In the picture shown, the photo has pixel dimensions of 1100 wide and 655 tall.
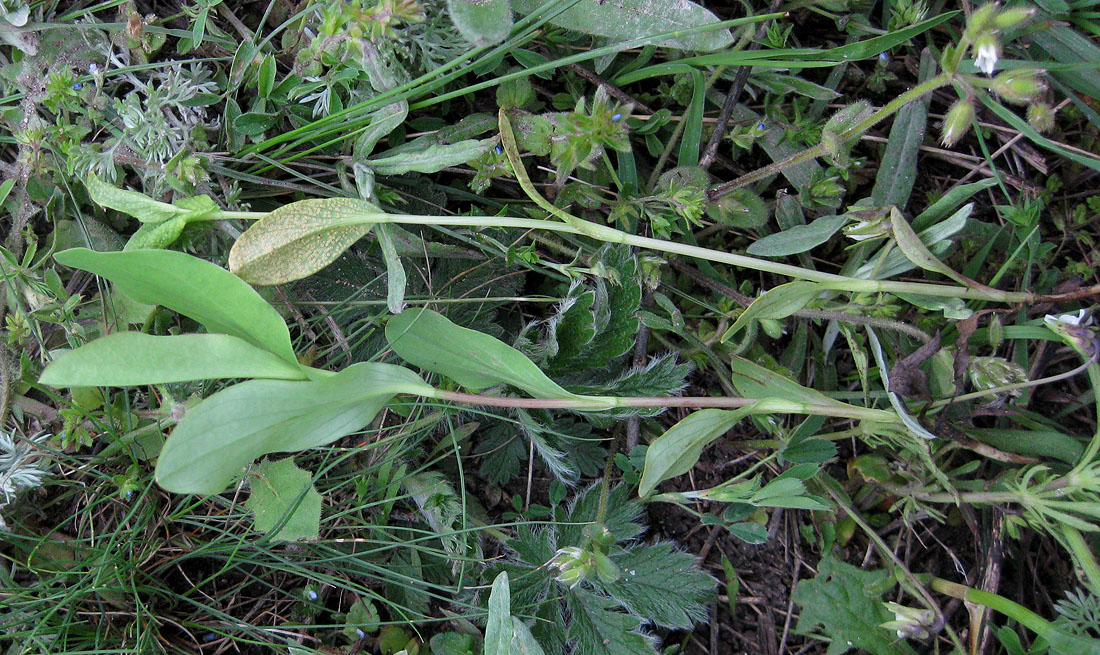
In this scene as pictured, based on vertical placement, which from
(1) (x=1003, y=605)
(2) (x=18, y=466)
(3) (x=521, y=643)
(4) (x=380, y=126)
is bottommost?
(1) (x=1003, y=605)

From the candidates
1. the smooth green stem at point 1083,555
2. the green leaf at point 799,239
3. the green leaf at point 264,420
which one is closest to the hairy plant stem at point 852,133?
the green leaf at point 799,239

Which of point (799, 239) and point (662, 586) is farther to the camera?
point (662, 586)

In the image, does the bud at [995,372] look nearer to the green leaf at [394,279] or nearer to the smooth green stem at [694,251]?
the smooth green stem at [694,251]

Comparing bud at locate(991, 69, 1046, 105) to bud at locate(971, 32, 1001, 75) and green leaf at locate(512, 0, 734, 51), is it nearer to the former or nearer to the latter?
bud at locate(971, 32, 1001, 75)

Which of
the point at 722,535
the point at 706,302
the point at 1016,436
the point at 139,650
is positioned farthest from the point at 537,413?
the point at 1016,436

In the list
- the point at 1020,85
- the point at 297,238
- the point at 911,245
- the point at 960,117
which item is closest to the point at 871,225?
the point at 911,245

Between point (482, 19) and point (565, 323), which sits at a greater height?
point (482, 19)

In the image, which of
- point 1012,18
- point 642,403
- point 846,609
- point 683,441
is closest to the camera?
point 1012,18

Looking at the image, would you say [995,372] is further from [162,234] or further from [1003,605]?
[162,234]
